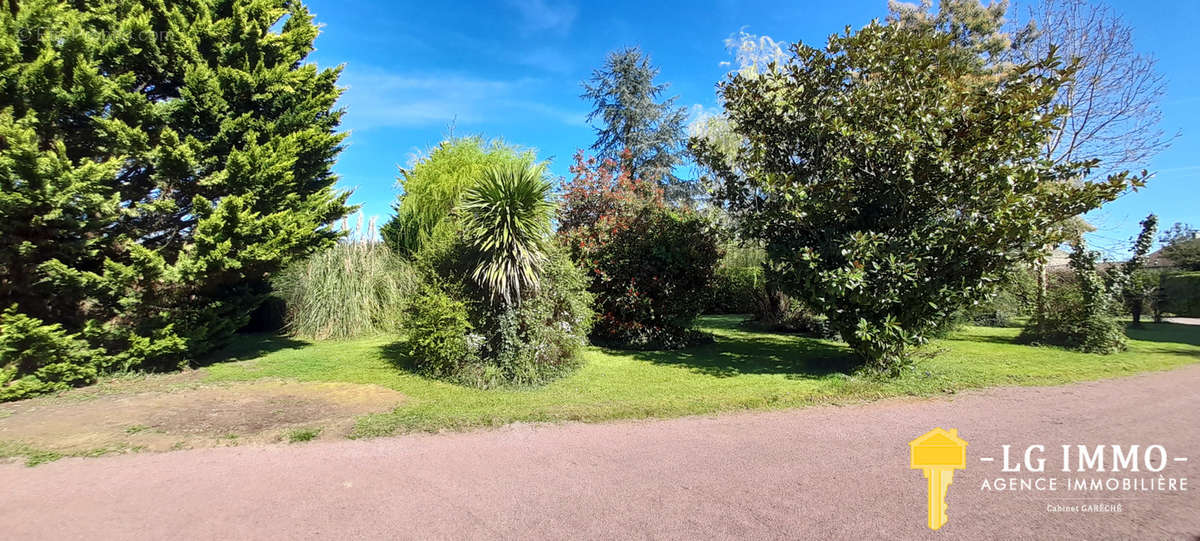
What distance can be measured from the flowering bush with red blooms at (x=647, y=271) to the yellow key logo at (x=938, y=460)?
546cm

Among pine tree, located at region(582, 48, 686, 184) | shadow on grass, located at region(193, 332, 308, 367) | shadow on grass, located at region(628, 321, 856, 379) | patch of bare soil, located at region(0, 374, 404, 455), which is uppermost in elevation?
pine tree, located at region(582, 48, 686, 184)

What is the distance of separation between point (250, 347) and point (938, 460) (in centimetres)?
1170

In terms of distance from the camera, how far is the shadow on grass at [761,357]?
8195mm

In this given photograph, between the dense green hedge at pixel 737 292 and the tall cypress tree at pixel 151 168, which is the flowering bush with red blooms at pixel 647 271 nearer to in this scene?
the tall cypress tree at pixel 151 168

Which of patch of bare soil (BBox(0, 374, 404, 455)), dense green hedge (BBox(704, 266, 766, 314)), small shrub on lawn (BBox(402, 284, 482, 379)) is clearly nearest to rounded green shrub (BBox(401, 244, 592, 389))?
small shrub on lawn (BBox(402, 284, 482, 379))

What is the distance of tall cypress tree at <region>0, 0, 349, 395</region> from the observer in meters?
6.34

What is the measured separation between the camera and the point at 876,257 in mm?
7246

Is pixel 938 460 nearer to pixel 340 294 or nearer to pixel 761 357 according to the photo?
pixel 761 357

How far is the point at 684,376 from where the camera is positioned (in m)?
7.72

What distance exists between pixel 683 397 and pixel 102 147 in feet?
28.9

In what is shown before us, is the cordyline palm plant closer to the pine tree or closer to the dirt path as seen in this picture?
the dirt path

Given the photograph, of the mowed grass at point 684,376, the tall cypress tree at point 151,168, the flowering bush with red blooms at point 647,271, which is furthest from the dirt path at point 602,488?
the flowering bush with red blooms at point 647,271

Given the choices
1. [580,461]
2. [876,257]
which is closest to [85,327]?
[580,461]

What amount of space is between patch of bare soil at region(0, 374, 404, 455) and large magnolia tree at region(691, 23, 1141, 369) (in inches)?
247
